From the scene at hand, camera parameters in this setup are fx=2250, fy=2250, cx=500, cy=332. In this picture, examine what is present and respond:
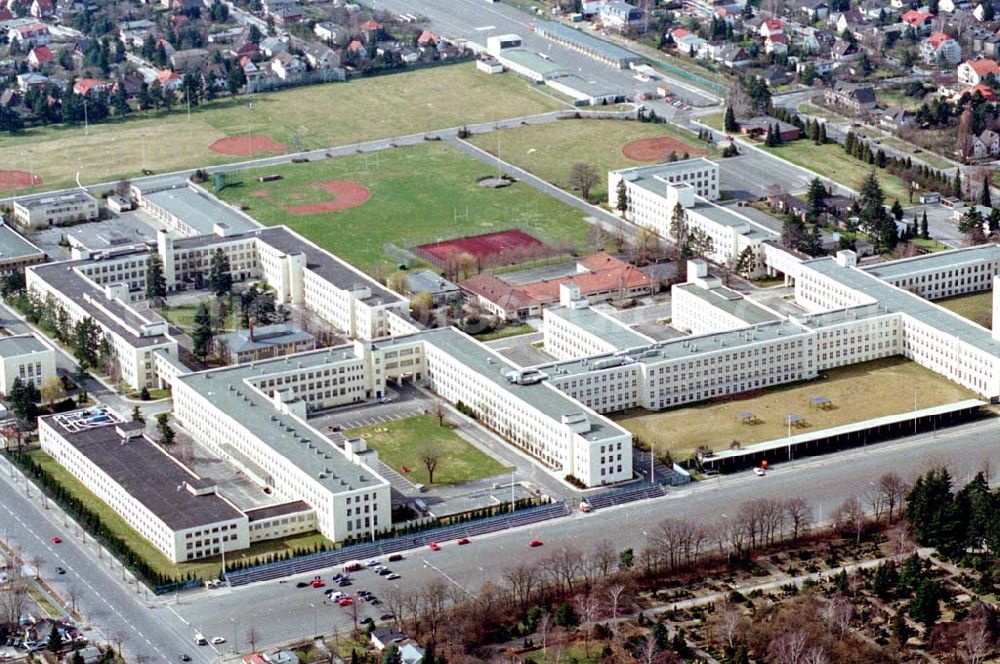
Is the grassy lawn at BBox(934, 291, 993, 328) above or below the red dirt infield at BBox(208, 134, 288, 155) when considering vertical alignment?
above

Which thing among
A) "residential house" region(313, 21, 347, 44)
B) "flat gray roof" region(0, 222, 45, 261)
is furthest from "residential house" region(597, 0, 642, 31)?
"flat gray roof" region(0, 222, 45, 261)

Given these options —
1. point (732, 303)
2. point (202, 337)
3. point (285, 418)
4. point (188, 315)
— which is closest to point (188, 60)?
point (188, 315)

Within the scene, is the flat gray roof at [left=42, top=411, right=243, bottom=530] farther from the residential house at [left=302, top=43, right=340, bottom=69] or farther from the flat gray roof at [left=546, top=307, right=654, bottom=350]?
the residential house at [left=302, top=43, right=340, bottom=69]

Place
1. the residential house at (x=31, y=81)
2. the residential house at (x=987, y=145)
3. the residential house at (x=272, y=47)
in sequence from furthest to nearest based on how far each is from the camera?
the residential house at (x=272, y=47) < the residential house at (x=31, y=81) < the residential house at (x=987, y=145)

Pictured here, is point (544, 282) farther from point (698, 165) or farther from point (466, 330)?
point (698, 165)

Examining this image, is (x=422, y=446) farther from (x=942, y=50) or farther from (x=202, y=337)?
(x=942, y=50)

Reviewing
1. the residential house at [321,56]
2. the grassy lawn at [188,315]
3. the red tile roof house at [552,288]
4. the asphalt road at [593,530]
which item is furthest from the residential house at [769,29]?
the asphalt road at [593,530]

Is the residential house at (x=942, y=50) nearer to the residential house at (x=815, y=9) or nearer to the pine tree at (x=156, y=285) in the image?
the residential house at (x=815, y=9)
